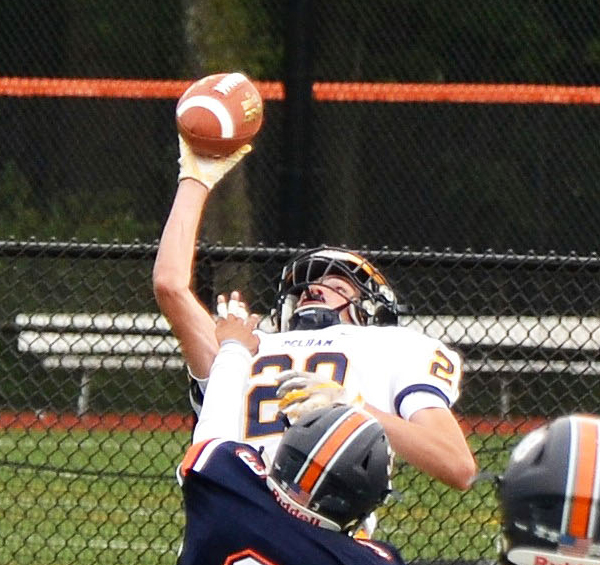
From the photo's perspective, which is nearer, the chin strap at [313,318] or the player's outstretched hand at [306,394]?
the player's outstretched hand at [306,394]

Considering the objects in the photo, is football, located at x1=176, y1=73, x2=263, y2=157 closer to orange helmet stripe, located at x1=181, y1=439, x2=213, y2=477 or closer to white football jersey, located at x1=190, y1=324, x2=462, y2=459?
white football jersey, located at x1=190, y1=324, x2=462, y2=459

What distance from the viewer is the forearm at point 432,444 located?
10.8 feet

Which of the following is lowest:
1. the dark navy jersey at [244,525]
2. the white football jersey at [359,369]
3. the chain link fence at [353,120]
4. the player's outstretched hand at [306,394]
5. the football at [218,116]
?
the dark navy jersey at [244,525]

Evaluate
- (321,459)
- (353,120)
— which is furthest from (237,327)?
(353,120)

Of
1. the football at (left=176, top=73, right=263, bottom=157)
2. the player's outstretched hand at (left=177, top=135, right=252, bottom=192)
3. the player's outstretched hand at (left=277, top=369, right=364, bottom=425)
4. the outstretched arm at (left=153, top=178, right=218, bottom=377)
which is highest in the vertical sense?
the football at (left=176, top=73, right=263, bottom=157)

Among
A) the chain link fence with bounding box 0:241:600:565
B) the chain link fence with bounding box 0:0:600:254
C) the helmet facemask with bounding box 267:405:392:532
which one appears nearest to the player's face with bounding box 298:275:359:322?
the helmet facemask with bounding box 267:405:392:532

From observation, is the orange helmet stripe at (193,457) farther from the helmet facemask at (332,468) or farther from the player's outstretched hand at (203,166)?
the player's outstretched hand at (203,166)

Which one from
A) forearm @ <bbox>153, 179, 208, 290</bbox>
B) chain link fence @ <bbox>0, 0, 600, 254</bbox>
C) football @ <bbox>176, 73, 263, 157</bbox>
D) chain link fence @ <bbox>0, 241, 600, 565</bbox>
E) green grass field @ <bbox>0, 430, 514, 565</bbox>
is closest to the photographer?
forearm @ <bbox>153, 179, 208, 290</bbox>

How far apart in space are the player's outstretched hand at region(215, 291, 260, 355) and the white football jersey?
5 centimetres

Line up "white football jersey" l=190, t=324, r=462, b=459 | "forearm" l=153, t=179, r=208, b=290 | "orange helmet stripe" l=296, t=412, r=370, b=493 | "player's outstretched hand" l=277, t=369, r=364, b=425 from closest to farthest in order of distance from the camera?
"orange helmet stripe" l=296, t=412, r=370, b=493 → "player's outstretched hand" l=277, t=369, r=364, b=425 → "white football jersey" l=190, t=324, r=462, b=459 → "forearm" l=153, t=179, r=208, b=290

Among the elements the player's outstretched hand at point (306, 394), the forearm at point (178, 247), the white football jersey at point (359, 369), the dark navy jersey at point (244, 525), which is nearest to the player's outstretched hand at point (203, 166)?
the forearm at point (178, 247)

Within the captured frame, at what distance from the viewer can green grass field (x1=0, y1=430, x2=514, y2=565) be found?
599 cm

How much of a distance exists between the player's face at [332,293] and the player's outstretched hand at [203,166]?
14.8 inches

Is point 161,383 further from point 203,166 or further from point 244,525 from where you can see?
point 244,525
